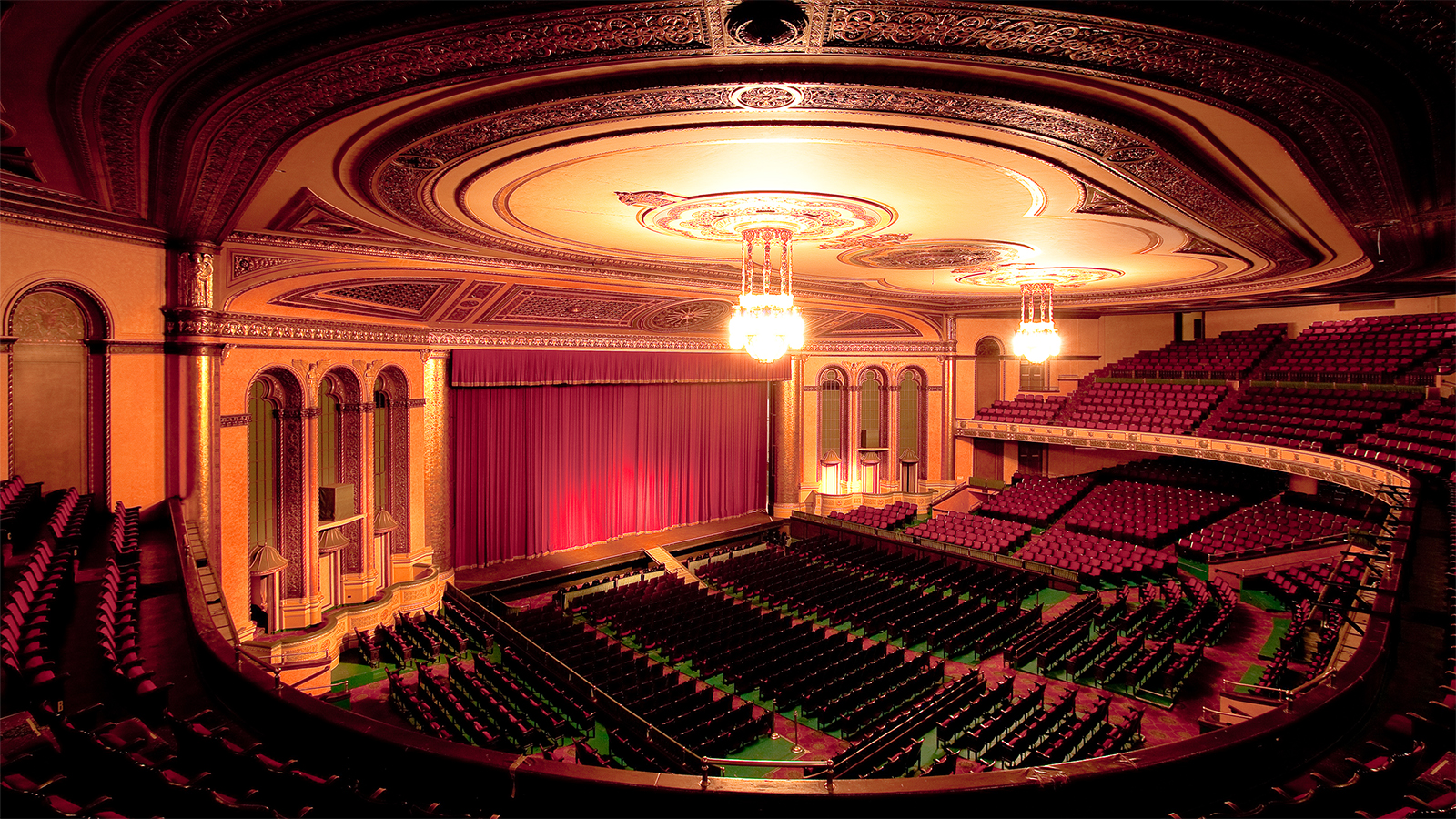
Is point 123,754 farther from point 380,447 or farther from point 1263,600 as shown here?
point 1263,600

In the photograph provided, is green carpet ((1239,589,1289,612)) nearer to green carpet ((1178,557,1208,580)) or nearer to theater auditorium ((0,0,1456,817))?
theater auditorium ((0,0,1456,817))

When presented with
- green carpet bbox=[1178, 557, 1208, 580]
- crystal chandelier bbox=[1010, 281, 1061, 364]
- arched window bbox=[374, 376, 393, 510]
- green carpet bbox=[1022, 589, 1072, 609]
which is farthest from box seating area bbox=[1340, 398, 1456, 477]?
arched window bbox=[374, 376, 393, 510]

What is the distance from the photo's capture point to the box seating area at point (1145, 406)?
17.5m

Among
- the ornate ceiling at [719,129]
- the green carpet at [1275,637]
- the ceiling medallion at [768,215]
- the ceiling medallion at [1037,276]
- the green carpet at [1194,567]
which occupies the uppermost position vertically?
the ceiling medallion at [1037,276]

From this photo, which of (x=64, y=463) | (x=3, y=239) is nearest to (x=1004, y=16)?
(x=3, y=239)

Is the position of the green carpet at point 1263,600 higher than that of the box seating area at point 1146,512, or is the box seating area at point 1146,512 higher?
the box seating area at point 1146,512

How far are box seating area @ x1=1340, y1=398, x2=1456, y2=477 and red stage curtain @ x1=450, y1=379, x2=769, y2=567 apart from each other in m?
13.2

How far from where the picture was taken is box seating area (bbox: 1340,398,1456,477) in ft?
40.1

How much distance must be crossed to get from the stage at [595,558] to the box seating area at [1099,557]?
21.4 ft

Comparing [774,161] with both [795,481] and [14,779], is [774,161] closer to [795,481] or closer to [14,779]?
[14,779]

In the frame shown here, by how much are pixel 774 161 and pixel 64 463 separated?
8.05 m

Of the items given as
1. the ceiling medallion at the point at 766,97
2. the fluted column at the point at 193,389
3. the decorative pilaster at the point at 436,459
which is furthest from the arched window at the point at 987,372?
the fluted column at the point at 193,389

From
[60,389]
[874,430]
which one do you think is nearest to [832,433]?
[874,430]

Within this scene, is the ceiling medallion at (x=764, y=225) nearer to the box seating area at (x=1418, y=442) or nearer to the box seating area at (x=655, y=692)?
the box seating area at (x=655, y=692)
